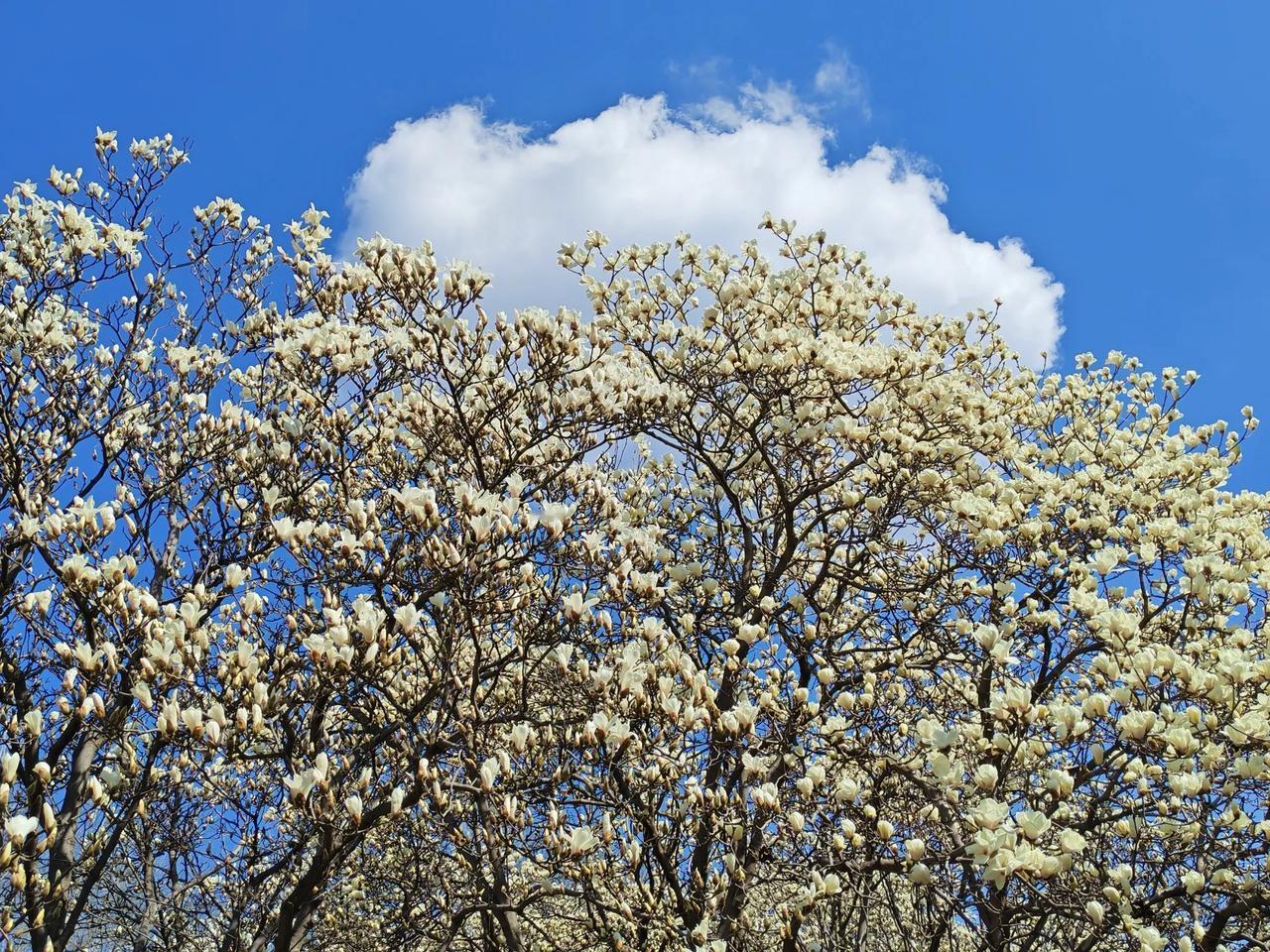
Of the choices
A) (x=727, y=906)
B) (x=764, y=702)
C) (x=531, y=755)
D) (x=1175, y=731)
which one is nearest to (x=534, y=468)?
(x=531, y=755)

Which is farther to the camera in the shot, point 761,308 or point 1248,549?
point 761,308

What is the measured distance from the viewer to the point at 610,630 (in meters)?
5.97

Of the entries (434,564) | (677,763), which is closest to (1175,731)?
(677,763)

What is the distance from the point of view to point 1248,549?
6.95m

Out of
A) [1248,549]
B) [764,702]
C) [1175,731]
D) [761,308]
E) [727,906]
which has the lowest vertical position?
[727,906]

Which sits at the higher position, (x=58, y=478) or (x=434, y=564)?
(x=58, y=478)

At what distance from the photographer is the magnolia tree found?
480 cm

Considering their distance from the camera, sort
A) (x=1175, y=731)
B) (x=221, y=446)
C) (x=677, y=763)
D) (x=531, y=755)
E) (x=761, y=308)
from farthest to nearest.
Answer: (x=761, y=308)
(x=221, y=446)
(x=531, y=755)
(x=677, y=763)
(x=1175, y=731)

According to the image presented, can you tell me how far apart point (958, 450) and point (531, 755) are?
3.90 meters

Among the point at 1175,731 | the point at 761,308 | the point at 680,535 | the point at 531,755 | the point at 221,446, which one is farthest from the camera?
the point at 680,535

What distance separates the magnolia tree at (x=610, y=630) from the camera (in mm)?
4801

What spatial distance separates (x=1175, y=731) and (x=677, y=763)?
7.80ft

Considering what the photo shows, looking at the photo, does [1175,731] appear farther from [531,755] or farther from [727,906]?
[531,755]

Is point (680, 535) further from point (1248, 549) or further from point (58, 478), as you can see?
point (58, 478)
